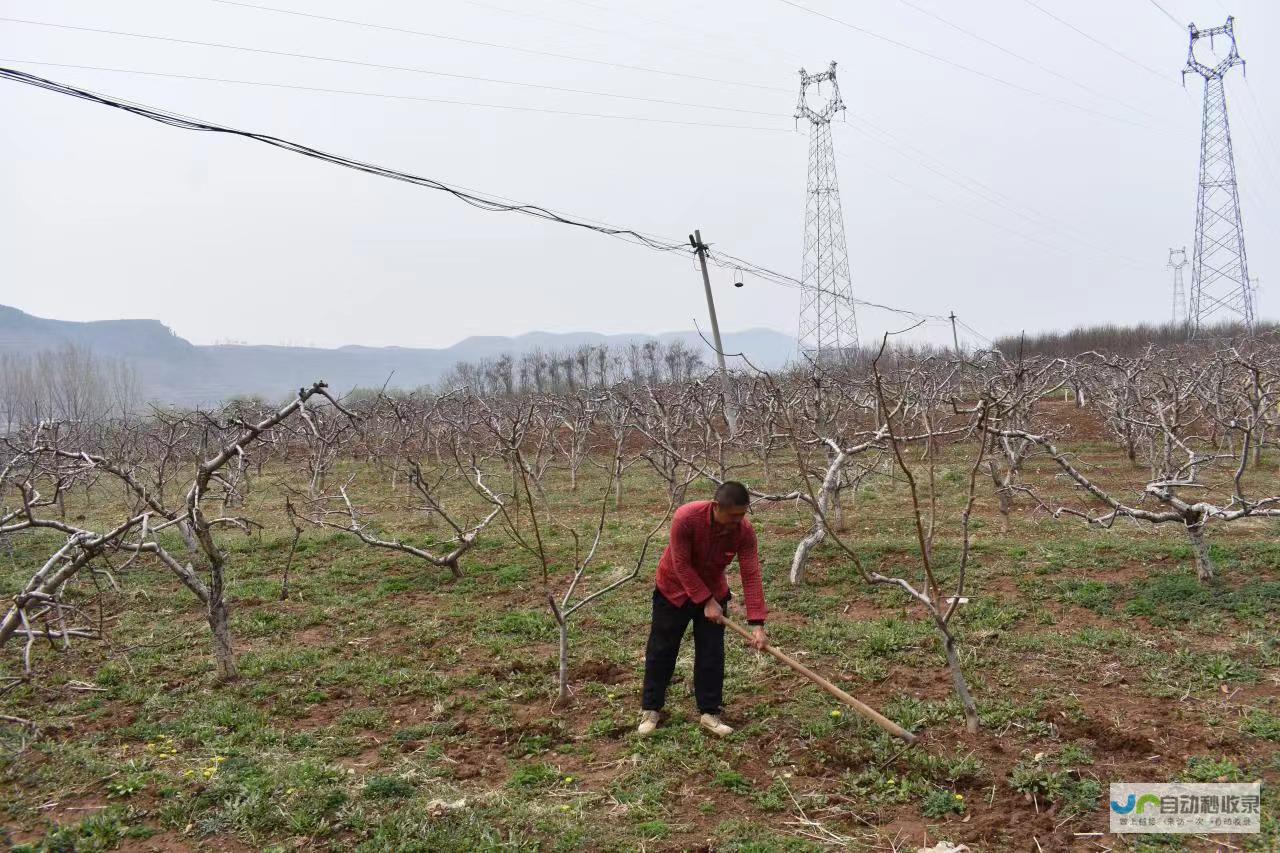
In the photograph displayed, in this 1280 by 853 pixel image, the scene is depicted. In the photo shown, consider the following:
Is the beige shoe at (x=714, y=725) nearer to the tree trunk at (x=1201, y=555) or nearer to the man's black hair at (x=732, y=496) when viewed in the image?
the man's black hair at (x=732, y=496)

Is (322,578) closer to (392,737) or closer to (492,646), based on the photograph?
(492,646)

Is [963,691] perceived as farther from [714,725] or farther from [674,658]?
[674,658]

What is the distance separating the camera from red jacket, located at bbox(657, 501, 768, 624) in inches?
151

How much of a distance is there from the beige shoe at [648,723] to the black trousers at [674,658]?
0.03 m

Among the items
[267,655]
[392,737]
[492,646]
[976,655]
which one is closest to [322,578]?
[267,655]

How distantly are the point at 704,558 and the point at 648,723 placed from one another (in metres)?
0.96

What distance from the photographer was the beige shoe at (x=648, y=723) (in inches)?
155

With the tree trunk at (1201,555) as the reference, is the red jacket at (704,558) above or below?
above

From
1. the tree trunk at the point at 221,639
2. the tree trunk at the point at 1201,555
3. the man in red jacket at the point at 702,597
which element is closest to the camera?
the man in red jacket at the point at 702,597

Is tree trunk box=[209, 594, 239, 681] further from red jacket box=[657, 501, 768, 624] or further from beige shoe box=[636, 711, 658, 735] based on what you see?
red jacket box=[657, 501, 768, 624]

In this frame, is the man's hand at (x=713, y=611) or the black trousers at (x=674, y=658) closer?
the man's hand at (x=713, y=611)

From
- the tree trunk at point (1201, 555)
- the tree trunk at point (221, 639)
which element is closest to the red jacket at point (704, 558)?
the tree trunk at point (221, 639)

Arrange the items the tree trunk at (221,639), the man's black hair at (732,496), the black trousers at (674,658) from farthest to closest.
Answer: the tree trunk at (221,639)
the black trousers at (674,658)
the man's black hair at (732,496)

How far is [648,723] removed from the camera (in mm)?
3963
